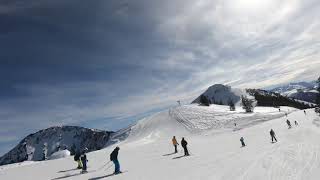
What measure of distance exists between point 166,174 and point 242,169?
15.0 ft

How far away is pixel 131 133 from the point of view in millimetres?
118812

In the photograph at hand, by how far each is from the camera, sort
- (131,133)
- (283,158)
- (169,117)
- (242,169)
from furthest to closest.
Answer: (169,117)
(131,133)
(283,158)
(242,169)

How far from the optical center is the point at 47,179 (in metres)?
24.2

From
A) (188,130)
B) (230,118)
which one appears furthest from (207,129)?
(230,118)

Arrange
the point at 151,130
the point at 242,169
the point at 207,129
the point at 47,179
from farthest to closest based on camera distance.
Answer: the point at 151,130 < the point at 207,129 < the point at 47,179 < the point at 242,169

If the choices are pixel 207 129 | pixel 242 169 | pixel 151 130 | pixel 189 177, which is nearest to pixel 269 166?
pixel 242 169

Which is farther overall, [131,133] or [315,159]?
[131,133]

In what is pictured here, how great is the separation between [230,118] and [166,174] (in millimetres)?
97536

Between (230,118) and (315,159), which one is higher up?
(230,118)

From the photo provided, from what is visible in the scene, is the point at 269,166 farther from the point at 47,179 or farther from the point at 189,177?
the point at 47,179

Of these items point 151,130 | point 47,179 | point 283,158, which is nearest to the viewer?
point 283,158

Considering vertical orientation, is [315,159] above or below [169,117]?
below

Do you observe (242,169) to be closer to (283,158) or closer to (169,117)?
(283,158)

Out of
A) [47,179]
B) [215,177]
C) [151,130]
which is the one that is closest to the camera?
[215,177]
